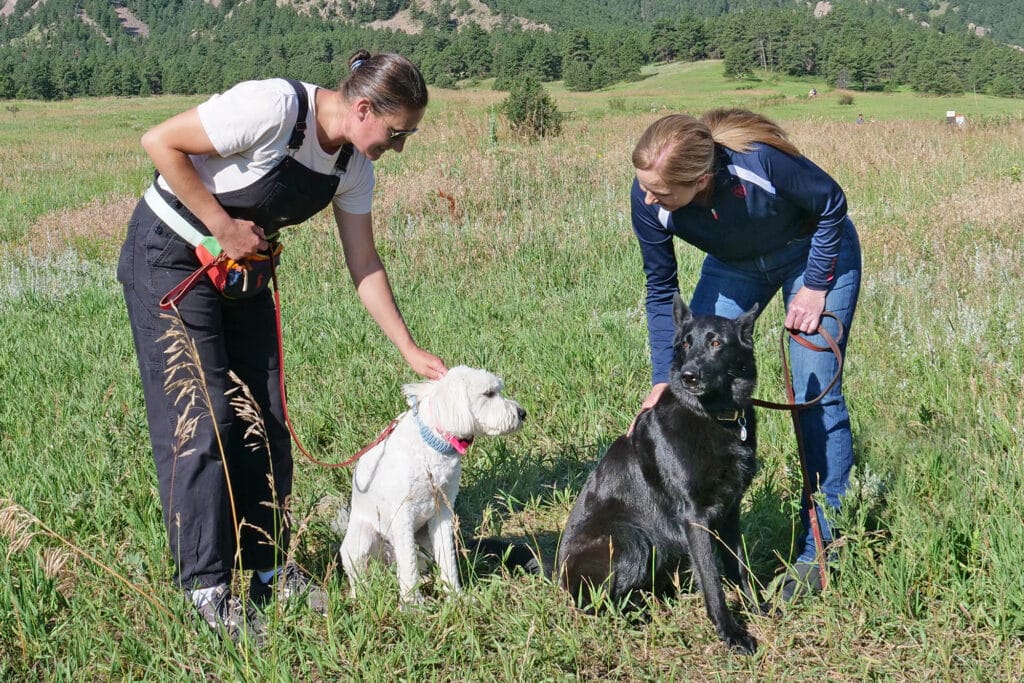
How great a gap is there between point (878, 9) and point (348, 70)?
206 metres

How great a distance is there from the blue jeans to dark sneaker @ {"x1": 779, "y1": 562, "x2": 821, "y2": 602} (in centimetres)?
6

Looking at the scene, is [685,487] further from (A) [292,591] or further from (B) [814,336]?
(A) [292,591]

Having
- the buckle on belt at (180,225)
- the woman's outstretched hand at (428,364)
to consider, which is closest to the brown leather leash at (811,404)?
the woman's outstretched hand at (428,364)

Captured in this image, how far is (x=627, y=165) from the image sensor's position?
12.0 m

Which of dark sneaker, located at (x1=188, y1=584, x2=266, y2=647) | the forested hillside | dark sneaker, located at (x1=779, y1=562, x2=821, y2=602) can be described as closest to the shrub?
dark sneaker, located at (x1=779, y1=562, x2=821, y2=602)

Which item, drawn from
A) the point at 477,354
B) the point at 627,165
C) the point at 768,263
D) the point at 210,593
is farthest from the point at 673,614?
the point at 627,165

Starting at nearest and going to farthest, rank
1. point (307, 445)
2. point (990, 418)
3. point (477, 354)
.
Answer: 1. point (990, 418)
2. point (307, 445)
3. point (477, 354)

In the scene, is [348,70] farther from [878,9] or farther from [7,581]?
[878,9]

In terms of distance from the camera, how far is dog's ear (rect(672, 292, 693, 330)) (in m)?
3.12

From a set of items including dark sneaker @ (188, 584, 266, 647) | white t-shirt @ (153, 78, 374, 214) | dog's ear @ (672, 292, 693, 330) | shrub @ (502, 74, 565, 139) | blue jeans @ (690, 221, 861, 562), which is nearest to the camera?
white t-shirt @ (153, 78, 374, 214)

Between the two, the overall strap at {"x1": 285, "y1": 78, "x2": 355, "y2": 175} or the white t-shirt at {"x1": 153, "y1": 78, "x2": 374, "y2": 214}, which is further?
the overall strap at {"x1": 285, "y1": 78, "x2": 355, "y2": 175}

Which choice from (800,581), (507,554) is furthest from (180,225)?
(800,581)

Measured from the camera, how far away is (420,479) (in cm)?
319

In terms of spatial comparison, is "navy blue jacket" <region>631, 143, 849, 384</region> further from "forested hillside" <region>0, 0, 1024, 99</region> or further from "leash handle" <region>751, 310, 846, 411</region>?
"forested hillside" <region>0, 0, 1024, 99</region>
